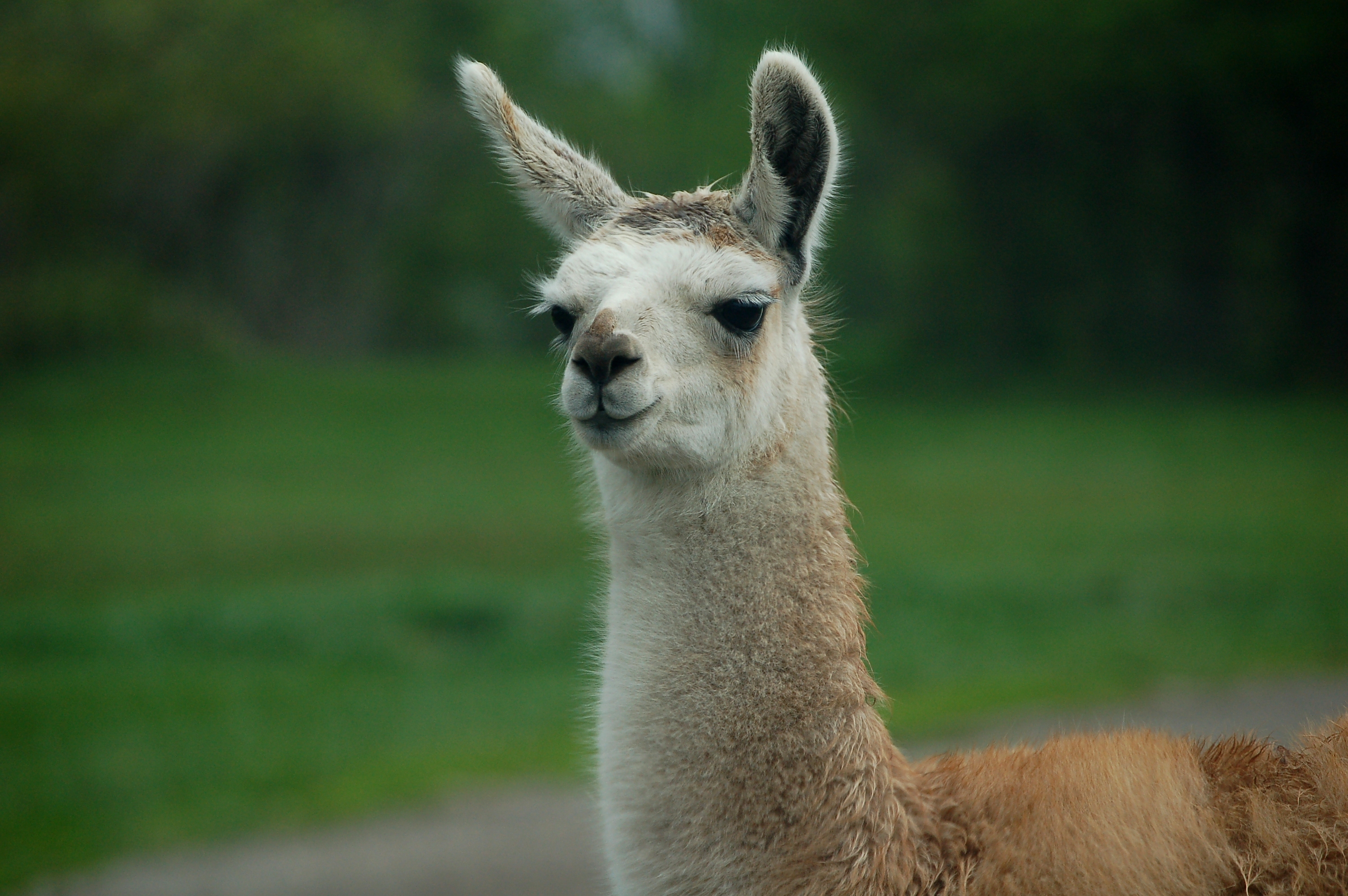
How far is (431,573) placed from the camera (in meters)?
13.5

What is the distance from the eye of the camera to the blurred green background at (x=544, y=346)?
10.9 m

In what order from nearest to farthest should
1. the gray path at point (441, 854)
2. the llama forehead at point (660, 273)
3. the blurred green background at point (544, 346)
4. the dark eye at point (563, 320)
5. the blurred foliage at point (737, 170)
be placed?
the llama forehead at point (660, 273)
the dark eye at point (563, 320)
the gray path at point (441, 854)
the blurred green background at point (544, 346)
the blurred foliage at point (737, 170)

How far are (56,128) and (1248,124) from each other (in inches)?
861

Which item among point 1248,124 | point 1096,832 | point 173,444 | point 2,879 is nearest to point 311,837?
point 2,879

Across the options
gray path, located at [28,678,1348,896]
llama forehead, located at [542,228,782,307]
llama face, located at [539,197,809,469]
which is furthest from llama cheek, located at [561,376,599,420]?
gray path, located at [28,678,1348,896]

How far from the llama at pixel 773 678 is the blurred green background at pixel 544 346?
6.56 metres

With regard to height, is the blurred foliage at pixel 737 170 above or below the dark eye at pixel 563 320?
above

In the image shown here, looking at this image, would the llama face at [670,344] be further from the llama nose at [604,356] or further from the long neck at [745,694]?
the long neck at [745,694]

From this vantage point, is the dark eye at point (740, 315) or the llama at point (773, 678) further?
the dark eye at point (740, 315)

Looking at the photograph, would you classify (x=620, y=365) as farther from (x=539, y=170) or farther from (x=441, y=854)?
(x=441, y=854)

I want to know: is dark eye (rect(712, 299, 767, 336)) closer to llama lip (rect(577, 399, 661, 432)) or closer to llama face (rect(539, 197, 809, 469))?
llama face (rect(539, 197, 809, 469))

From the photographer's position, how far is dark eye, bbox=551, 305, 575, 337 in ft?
9.59

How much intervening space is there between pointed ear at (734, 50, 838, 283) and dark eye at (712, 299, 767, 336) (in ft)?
0.81

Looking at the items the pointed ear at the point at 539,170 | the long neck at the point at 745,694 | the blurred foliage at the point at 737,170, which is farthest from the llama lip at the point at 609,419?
the blurred foliage at the point at 737,170
